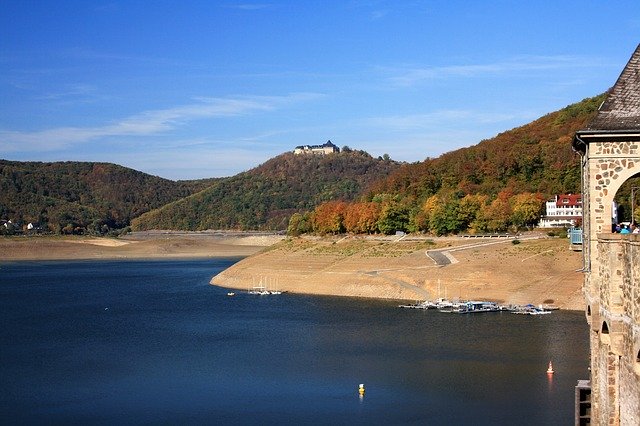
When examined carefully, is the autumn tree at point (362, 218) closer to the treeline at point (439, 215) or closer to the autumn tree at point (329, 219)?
the treeline at point (439, 215)

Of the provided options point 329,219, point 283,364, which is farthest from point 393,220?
point 283,364

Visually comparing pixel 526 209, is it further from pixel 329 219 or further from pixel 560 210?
pixel 329 219

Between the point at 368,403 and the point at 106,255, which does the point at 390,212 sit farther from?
the point at 106,255

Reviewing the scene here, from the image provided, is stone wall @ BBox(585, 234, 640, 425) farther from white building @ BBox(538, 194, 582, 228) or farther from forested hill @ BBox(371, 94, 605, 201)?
forested hill @ BBox(371, 94, 605, 201)

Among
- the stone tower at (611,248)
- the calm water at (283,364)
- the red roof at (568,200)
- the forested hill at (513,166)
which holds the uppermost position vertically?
the forested hill at (513,166)

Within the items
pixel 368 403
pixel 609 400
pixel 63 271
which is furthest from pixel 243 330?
pixel 63 271

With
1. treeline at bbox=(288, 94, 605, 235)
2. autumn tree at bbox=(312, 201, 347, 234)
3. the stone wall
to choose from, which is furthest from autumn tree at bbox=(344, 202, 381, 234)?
the stone wall

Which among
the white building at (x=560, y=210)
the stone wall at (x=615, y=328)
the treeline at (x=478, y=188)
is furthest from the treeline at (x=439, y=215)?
the stone wall at (x=615, y=328)
